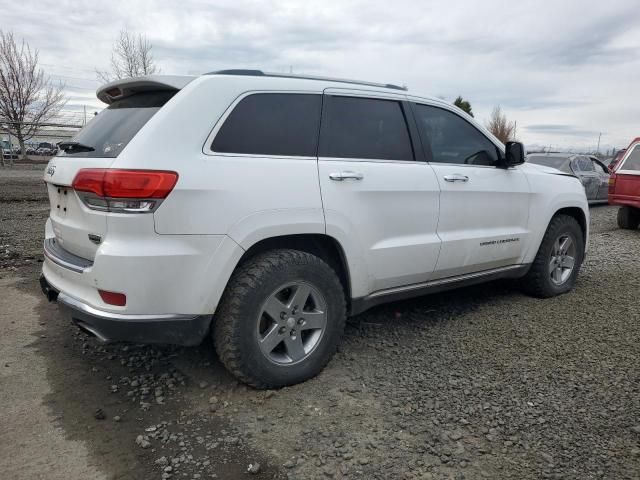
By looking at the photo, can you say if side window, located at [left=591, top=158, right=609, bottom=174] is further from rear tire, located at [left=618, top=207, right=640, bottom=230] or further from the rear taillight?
the rear taillight

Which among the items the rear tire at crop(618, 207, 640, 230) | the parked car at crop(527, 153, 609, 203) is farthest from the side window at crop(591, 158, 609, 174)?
the rear tire at crop(618, 207, 640, 230)

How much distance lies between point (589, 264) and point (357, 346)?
13.3 ft

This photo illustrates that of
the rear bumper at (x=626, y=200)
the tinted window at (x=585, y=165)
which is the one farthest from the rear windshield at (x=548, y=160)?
the rear bumper at (x=626, y=200)

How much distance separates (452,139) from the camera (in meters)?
4.10

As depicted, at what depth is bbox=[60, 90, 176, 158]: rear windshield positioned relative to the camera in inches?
112

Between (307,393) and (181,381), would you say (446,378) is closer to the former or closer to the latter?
(307,393)

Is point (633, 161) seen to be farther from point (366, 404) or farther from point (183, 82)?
point (183, 82)

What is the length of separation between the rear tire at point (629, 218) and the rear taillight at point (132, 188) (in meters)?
9.57

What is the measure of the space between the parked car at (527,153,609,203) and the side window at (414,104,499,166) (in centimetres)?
904

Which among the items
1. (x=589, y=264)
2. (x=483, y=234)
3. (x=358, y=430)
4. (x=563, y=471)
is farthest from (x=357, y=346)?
(x=589, y=264)

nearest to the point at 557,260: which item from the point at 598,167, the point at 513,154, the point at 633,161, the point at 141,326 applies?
the point at 513,154

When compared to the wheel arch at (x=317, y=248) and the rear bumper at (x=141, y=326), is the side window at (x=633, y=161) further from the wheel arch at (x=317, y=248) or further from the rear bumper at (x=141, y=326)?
the rear bumper at (x=141, y=326)

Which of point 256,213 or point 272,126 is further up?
point 272,126

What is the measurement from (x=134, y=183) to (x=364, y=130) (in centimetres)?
162
